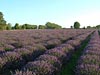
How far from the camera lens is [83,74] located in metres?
7.19

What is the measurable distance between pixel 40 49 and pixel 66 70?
336cm

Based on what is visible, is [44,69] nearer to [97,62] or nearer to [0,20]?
[97,62]

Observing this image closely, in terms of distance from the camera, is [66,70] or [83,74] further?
[66,70]

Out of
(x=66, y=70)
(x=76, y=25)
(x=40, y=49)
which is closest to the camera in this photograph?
(x=66, y=70)

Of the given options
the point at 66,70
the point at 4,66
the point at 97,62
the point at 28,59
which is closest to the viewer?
the point at 97,62

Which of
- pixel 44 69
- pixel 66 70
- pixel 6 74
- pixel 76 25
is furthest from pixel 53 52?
pixel 76 25

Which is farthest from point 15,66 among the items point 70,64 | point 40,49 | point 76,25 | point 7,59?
point 76,25

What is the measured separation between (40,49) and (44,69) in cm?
624

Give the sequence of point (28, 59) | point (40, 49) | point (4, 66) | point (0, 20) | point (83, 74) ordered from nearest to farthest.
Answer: point (83, 74) < point (4, 66) < point (28, 59) < point (40, 49) < point (0, 20)

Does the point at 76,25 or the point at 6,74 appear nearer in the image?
the point at 6,74

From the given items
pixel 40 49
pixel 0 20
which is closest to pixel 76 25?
pixel 0 20

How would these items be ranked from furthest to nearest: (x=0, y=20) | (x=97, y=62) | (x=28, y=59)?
(x=0, y=20)
(x=28, y=59)
(x=97, y=62)

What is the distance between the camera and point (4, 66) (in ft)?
32.5

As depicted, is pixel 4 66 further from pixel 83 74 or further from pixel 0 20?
pixel 0 20
